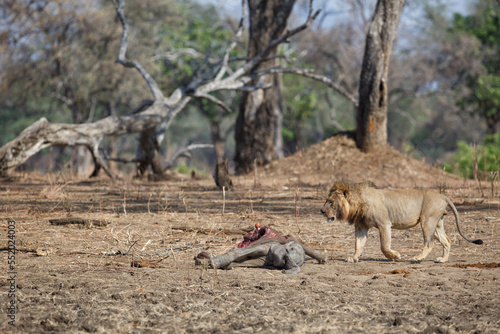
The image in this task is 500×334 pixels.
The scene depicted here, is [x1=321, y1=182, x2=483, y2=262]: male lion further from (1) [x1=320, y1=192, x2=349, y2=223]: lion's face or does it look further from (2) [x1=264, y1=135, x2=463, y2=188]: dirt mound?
(2) [x1=264, y1=135, x2=463, y2=188]: dirt mound

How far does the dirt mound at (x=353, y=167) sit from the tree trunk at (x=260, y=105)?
1.66 metres

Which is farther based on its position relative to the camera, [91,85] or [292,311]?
[91,85]

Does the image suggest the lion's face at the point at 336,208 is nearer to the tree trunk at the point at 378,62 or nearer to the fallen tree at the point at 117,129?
the fallen tree at the point at 117,129

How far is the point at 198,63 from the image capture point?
30359 millimetres

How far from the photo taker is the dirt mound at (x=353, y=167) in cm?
1152

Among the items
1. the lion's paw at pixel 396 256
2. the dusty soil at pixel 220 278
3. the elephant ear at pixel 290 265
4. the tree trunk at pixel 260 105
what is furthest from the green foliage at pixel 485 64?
the elephant ear at pixel 290 265

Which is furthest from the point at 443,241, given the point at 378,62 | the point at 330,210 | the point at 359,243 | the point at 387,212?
the point at 378,62

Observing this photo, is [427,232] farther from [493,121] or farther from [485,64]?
[485,64]

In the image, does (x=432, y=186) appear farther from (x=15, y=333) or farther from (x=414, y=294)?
(x=15, y=333)

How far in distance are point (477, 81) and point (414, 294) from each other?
2785 centimetres

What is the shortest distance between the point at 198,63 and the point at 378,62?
19597 mm

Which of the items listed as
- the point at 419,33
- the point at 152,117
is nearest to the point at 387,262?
the point at 152,117

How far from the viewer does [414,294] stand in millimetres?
3914

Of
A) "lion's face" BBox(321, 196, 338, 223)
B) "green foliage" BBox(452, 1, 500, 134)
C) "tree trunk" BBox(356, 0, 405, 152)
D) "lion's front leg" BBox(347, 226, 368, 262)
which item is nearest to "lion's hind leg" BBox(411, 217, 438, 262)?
"lion's front leg" BBox(347, 226, 368, 262)
